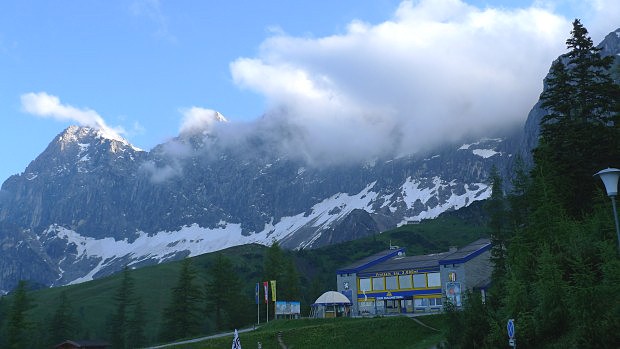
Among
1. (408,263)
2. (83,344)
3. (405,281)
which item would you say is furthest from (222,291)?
(405,281)

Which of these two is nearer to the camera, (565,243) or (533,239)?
(565,243)

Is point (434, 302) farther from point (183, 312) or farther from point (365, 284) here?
point (183, 312)

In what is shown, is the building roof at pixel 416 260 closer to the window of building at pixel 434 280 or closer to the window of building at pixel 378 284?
the window of building at pixel 434 280

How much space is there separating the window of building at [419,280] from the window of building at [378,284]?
5.85 meters

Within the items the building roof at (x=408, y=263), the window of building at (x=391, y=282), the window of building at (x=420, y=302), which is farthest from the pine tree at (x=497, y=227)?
the window of building at (x=391, y=282)

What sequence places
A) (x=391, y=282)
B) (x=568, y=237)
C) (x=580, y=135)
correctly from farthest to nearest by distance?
(x=391, y=282), (x=580, y=135), (x=568, y=237)

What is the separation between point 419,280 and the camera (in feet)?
291

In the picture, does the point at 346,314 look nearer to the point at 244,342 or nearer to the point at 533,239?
the point at 244,342

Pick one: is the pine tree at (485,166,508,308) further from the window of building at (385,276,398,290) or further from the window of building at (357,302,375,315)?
the window of building at (357,302,375,315)

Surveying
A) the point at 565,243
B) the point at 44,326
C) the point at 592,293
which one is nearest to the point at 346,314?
the point at 565,243

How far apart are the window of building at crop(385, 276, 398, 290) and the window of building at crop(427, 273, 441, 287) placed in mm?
6043

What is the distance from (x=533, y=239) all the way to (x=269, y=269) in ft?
249

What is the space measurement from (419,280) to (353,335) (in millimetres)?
28367

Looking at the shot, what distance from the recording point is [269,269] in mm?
117688
